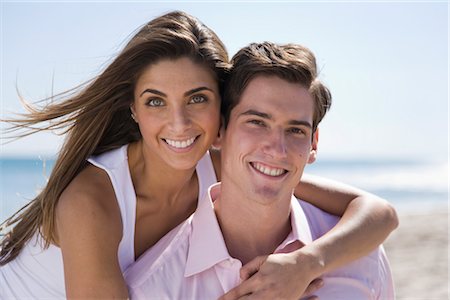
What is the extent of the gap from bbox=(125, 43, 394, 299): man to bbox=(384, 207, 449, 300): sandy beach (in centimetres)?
474

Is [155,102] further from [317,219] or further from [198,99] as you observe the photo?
[317,219]

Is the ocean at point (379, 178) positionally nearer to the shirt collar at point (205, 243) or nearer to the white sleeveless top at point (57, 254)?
the white sleeveless top at point (57, 254)

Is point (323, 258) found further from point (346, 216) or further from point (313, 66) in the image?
point (313, 66)

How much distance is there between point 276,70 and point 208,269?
0.93 m

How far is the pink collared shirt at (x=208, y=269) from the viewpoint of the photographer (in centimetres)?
280

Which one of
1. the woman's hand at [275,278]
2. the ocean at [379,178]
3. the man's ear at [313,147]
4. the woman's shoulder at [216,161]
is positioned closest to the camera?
the woman's hand at [275,278]

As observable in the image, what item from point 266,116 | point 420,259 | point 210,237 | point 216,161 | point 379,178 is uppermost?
point 266,116

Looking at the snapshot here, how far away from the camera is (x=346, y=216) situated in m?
3.26

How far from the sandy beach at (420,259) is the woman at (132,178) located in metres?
4.61

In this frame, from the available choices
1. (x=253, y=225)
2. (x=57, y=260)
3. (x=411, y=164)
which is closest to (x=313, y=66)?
(x=253, y=225)

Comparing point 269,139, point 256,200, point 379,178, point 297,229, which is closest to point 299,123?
point 269,139

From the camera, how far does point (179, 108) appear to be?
127 inches

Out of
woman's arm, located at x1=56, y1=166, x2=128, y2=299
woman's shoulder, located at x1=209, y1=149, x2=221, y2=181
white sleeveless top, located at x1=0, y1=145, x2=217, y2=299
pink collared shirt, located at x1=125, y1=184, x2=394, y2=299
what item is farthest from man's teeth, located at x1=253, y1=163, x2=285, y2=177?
woman's shoulder, located at x1=209, y1=149, x2=221, y2=181

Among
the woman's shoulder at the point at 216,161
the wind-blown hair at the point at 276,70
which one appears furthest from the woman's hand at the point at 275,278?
the woman's shoulder at the point at 216,161
